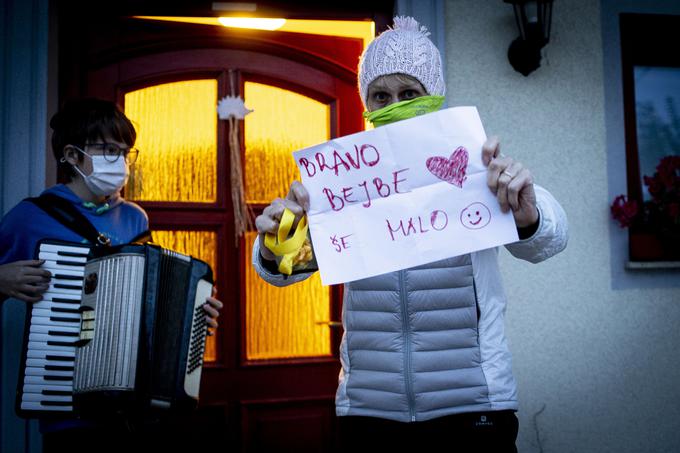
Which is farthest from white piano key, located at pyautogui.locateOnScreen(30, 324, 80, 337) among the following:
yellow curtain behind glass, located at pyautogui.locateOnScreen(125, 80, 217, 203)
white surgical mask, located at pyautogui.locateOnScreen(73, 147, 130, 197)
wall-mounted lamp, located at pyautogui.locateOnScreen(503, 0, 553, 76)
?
wall-mounted lamp, located at pyautogui.locateOnScreen(503, 0, 553, 76)

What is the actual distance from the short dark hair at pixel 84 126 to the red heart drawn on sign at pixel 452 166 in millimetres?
1461

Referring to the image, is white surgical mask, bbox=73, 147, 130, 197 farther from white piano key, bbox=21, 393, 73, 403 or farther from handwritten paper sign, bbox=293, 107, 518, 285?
handwritten paper sign, bbox=293, 107, 518, 285

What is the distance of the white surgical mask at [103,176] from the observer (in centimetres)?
234

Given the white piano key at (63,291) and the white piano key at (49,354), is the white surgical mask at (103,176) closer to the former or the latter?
the white piano key at (63,291)

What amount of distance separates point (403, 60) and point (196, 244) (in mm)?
1739

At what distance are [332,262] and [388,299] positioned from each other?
0.24 m

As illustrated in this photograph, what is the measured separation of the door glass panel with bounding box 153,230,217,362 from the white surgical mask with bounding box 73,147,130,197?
27.0 inches

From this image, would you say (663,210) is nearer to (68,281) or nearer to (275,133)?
(275,133)

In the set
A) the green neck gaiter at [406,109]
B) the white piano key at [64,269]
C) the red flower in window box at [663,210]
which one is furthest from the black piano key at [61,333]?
the red flower in window box at [663,210]

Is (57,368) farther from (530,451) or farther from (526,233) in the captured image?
(530,451)

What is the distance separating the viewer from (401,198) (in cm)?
158

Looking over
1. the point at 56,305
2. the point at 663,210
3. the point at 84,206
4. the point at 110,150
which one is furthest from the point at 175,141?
the point at 663,210

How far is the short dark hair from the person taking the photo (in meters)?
2.38

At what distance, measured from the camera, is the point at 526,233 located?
60.6 inches
